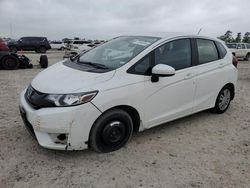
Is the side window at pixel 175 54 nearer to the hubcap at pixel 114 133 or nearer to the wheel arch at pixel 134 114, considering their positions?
the wheel arch at pixel 134 114

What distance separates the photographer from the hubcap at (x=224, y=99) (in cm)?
550

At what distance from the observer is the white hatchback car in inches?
134

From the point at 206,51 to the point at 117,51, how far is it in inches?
65.8

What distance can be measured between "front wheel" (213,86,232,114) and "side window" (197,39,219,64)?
707mm

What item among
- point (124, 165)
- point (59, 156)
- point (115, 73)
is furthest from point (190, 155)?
point (59, 156)

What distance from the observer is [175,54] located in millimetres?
4422

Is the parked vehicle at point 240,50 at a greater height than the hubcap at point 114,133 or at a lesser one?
greater

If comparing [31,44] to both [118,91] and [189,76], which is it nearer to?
[189,76]

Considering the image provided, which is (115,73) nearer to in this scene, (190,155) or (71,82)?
(71,82)

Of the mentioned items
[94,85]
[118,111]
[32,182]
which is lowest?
[32,182]

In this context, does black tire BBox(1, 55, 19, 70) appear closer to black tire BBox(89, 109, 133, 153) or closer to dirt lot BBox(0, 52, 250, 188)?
dirt lot BBox(0, 52, 250, 188)

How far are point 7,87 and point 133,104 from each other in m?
5.53

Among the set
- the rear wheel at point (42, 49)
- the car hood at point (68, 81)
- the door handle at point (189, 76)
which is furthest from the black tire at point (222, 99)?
the rear wheel at point (42, 49)

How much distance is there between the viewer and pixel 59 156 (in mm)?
3691
